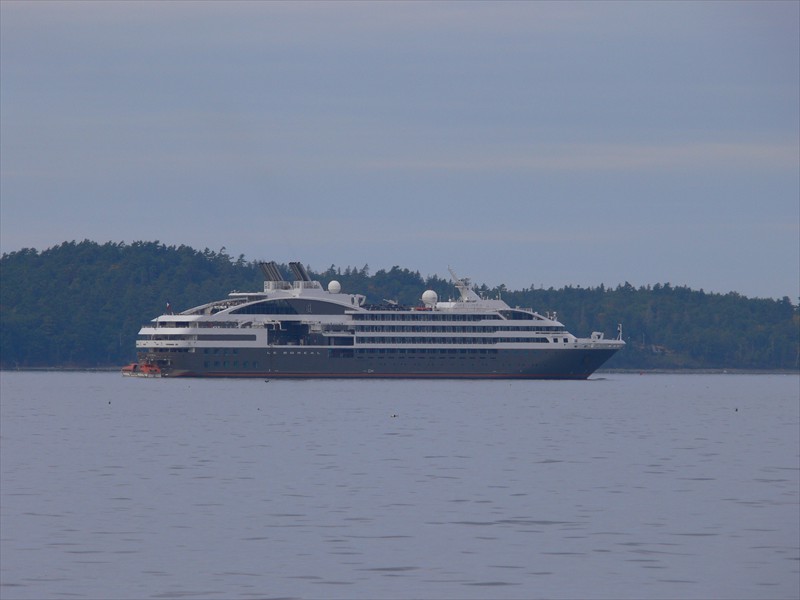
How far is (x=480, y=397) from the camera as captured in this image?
12438 centimetres

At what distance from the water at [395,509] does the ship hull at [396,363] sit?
2805 inches

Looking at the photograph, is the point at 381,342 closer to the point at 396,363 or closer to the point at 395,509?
the point at 396,363

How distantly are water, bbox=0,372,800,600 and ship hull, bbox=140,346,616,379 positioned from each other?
71.3 m

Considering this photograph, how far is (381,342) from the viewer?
164 metres

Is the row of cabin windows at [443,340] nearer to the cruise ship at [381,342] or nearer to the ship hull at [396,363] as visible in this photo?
the cruise ship at [381,342]

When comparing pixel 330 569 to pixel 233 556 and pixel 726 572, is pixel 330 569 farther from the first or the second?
pixel 726 572

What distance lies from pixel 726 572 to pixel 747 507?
1168 cm

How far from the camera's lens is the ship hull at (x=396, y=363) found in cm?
16088

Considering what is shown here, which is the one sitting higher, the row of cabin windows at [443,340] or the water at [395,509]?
the row of cabin windows at [443,340]

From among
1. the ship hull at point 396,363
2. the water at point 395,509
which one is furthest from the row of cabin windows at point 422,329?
the water at point 395,509

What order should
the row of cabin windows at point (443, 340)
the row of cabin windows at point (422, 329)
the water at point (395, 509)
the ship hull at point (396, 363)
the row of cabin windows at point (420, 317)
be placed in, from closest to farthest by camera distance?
the water at point (395, 509), the ship hull at point (396, 363), the row of cabin windows at point (443, 340), the row of cabin windows at point (420, 317), the row of cabin windows at point (422, 329)

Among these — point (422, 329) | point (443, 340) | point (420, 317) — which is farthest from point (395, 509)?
point (420, 317)

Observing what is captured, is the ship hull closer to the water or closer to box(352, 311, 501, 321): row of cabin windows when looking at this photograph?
box(352, 311, 501, 321): row of cabin windows

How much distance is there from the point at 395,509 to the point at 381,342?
118806 millimetres
